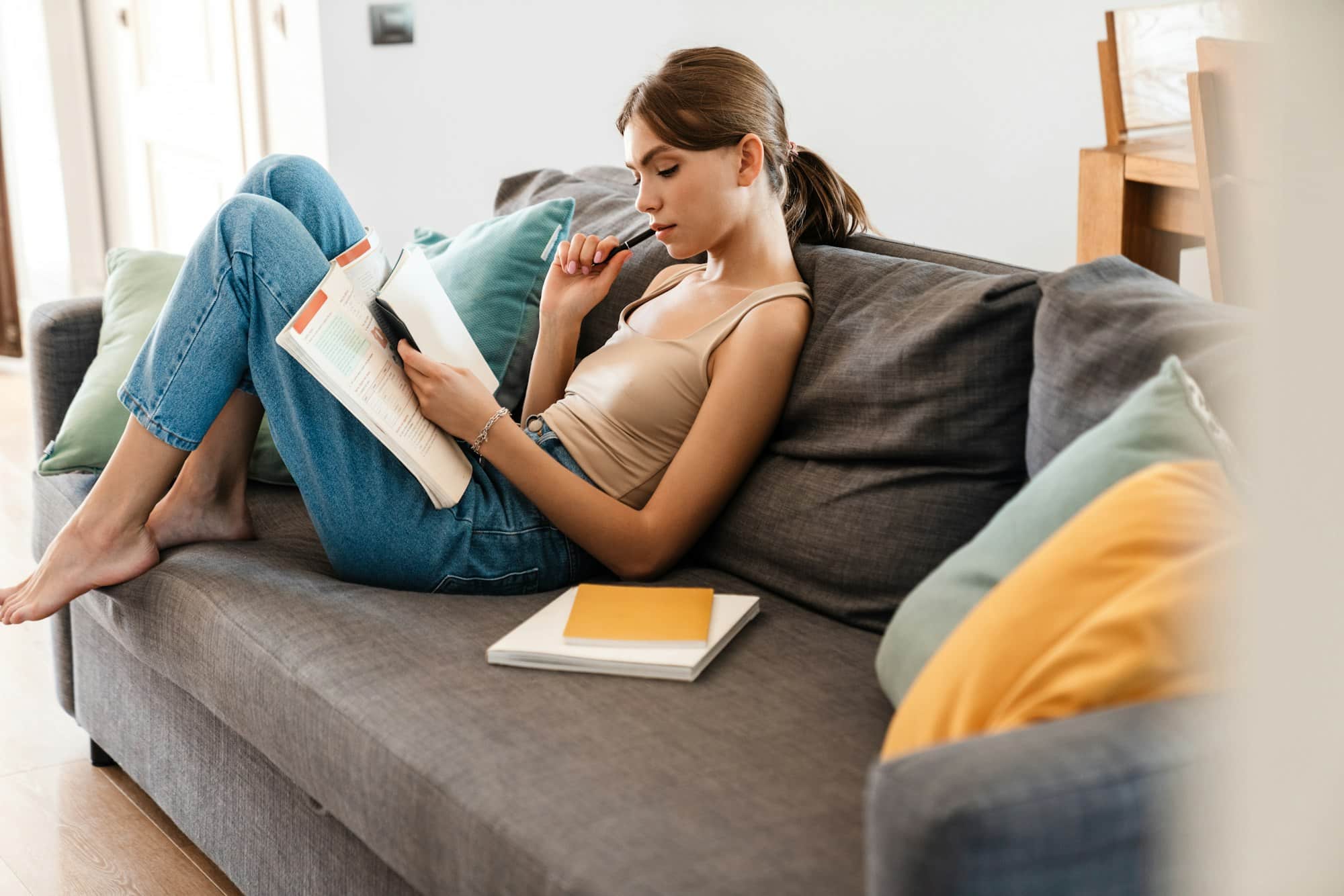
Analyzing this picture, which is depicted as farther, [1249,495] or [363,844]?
[363,844]

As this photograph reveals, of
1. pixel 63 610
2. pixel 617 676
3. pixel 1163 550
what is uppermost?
pixel 1163 550

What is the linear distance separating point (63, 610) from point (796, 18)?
261 centimetres

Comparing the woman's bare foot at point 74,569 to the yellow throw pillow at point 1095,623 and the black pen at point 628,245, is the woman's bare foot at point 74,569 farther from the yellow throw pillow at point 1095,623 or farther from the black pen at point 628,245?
the yellow throw pillow at point 1095,623

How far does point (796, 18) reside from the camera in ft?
12.0

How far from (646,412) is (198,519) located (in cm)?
58

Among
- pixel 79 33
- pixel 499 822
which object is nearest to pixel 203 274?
pixel 499 822

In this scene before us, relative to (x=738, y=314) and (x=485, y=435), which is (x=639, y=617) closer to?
(x=485, y=435)

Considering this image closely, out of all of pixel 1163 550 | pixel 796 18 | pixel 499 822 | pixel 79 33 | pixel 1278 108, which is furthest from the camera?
pixel 79 33

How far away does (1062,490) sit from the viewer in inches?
40.1

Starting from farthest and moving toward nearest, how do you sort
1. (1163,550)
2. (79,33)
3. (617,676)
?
(79,33) → (617,676) → (1163,550)

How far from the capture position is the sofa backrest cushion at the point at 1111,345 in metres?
1.07

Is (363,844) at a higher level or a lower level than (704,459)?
lower

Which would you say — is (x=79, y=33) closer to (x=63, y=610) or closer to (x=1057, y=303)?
(x=63, y=610)

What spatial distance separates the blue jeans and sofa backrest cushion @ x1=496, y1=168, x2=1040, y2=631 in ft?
0.96
